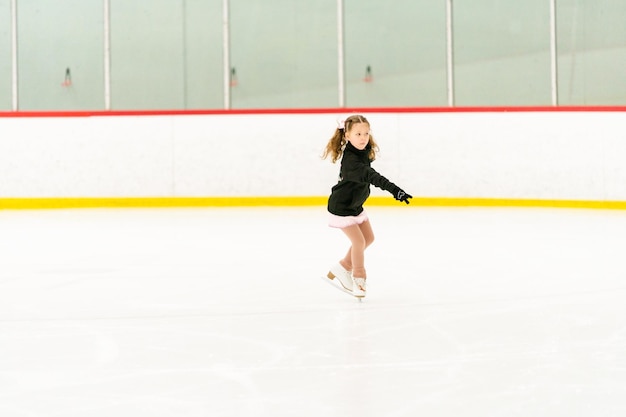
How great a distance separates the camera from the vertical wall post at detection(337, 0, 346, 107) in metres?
9.83

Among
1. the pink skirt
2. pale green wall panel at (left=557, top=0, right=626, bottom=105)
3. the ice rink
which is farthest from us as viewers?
pale green wall panel at (left=557, top=0, right=626, bottom=105)

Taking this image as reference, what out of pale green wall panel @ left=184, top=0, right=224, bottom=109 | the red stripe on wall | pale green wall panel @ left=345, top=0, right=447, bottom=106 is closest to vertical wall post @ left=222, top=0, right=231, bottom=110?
pale green wall panel @ left=184, top=0, right=224, bottom=109

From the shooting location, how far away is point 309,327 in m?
3.12

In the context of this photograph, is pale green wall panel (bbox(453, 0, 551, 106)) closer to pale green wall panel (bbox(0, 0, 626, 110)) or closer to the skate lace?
pale green wall panel (bbox(0, 0, 626, 110))

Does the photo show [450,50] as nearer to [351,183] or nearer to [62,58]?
[62,58]

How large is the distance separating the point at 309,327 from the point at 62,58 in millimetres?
7670

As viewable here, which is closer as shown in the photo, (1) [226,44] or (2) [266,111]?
(2) [266,111]

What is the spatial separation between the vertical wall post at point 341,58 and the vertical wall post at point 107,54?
2.59 meters

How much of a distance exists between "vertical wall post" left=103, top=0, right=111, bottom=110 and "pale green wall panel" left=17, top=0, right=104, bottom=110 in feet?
0.15

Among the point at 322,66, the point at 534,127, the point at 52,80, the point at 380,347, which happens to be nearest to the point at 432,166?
the point at 534,127

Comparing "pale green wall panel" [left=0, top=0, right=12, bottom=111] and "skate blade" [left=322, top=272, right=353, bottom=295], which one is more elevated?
"pale green wall panel" [left=0, top=0, right=12, bottom=111]

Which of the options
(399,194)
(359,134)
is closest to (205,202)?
(359,134)

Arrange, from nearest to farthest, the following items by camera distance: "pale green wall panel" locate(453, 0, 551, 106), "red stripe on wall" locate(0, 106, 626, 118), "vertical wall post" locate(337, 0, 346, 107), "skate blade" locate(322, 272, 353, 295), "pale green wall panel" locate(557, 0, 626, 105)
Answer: "skate blade" locate(322, 272, 353, 295) < "red stripe on wall" locate(0, 106, 626, 118) < "pale green wall panel" locate(557, 0, 626, 105) < "pale green wall panel" locate(453, 0, 551, 106) < "vertical wall post" locate(337, 0, 346, 107)

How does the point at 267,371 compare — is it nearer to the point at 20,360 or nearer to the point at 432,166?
the point at 20,360
